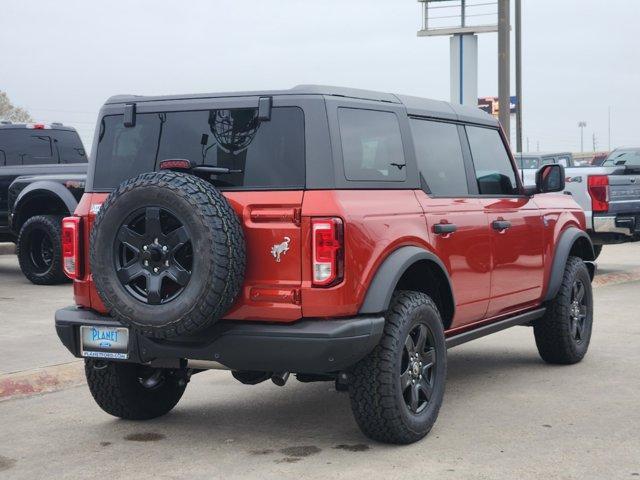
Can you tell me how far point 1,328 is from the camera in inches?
389

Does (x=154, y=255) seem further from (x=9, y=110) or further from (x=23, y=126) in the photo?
(x=9, y=110)

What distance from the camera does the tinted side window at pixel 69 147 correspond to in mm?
15680

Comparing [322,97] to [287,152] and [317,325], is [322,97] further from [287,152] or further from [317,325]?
[317,325]

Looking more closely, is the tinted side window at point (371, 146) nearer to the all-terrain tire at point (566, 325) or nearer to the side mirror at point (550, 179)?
the side mirror at point (550, 179)

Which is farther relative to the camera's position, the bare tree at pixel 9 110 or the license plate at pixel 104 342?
the bare tree at pixel 9 110

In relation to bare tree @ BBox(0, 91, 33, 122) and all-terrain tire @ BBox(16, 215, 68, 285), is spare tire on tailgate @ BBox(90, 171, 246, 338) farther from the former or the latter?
bare tree @ BBox(0, 91, 33, 122)

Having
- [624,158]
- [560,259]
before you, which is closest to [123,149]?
[560,259]

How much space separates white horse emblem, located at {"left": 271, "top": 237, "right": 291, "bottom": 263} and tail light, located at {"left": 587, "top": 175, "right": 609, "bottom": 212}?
31.8 feet

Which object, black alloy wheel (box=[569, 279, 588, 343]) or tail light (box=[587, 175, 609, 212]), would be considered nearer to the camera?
black alloy wheel (box=[569, 279, 588, 343])

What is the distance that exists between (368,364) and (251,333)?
0.64 m

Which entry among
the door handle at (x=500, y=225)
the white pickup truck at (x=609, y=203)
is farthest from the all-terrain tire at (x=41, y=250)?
the door handle at (x=500, y=225)

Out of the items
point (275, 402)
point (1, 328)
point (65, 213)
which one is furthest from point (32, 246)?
point (275, 402)

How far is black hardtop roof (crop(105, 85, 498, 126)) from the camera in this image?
18.6ft

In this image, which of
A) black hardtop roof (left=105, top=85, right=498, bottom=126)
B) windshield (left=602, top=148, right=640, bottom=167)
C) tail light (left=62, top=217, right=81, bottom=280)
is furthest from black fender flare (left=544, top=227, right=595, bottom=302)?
windshield (left=602, top=148, right=640, bottom=167)
